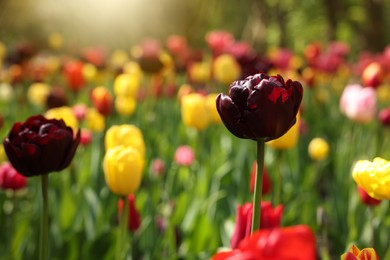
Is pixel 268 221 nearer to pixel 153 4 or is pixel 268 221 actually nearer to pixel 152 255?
pixel 152 255

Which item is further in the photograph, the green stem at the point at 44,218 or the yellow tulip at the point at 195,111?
the yellow tulip at the point at 195,111

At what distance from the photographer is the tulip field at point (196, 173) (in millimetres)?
919

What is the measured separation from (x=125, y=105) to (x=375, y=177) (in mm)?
2266

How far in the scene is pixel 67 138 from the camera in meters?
1.12

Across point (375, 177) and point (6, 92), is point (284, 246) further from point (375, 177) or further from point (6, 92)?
point (6, 92)

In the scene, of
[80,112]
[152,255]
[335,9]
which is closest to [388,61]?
[80,112]

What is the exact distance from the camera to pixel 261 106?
88 cm

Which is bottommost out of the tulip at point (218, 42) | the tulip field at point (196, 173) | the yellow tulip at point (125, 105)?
the tulip field at point (196, 173)

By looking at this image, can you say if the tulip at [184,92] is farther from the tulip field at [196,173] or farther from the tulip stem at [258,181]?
the tulip stem at [258,181]

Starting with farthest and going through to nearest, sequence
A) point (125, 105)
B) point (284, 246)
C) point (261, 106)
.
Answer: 1. point (125, 105)
2. point (261, 106)
3. point (284, 246)

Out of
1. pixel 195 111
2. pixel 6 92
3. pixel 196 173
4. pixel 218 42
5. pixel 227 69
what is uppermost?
pixel 218 42

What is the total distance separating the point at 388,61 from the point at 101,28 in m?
10.1

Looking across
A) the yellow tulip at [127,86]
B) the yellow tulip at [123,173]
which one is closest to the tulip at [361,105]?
the yellow tulip at [127,86]

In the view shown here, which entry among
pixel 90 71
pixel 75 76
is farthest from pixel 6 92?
pixel 75 76
